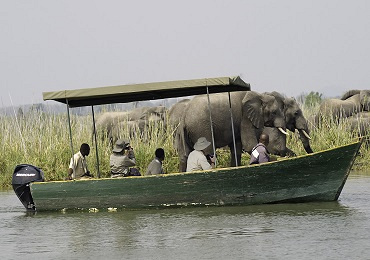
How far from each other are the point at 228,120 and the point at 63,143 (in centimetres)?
387

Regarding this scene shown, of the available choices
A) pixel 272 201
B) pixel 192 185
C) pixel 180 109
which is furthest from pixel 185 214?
pixel 180 109

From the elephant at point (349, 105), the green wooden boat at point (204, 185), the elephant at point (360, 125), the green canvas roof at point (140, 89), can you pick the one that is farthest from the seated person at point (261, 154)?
the elephant at point (349, 105)

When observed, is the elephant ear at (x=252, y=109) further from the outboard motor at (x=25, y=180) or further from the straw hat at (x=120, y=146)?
the outboard motor at (x=25, y=180)

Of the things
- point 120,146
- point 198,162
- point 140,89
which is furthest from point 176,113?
point 140,89

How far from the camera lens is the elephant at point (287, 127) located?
2141cm

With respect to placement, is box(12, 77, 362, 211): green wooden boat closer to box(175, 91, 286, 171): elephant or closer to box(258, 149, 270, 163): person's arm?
box(258, 149, 270, 163): person's arm

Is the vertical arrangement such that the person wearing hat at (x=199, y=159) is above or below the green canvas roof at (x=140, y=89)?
below

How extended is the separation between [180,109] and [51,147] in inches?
180

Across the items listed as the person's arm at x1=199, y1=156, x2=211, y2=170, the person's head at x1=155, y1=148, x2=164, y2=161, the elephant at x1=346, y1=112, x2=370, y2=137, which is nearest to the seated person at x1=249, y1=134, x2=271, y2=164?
the person's arm at x1=199, y1=156, x2=211, y2=170

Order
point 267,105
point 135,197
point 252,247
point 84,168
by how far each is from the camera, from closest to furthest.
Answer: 1. point 252,247
2. point 135,197
3. point 84,168
4. point 267,105

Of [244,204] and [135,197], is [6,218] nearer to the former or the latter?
[135,197]

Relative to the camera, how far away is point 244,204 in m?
14.9

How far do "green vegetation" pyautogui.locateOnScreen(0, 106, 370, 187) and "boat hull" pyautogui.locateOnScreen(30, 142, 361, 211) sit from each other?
4.66m

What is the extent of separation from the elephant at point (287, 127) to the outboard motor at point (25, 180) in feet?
24.2
